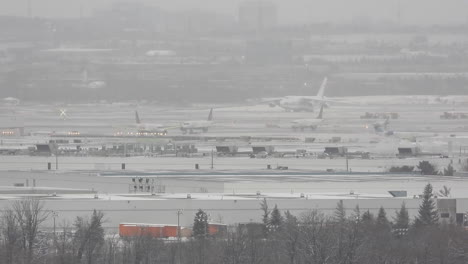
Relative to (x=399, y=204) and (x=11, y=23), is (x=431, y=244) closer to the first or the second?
(x=399, y=204)

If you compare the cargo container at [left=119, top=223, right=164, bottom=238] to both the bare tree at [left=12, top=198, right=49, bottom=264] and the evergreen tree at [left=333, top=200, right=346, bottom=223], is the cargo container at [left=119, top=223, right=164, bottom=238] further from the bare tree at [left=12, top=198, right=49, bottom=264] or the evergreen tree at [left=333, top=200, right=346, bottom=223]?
the evergreen tree at [left=333, top=200, right=346, bottom=223]

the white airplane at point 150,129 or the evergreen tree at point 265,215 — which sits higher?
the white airplane at point 150,129

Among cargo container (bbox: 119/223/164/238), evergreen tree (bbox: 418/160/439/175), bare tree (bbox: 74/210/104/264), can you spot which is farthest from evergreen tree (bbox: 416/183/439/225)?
evergreen tree (bbox: 418/160/439/175)

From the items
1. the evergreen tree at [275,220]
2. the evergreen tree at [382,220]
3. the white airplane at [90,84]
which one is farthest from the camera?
the white airplane at [90,84]

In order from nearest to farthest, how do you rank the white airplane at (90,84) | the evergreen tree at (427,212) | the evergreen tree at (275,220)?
1. the evergreen tree at (275,220)
2. the evergreen tree at (427,212)
3. the white airplane at (90,84)

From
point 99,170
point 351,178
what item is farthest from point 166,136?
point 351,178

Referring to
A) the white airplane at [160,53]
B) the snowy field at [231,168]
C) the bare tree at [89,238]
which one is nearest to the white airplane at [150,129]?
the snowy field at [231,168]

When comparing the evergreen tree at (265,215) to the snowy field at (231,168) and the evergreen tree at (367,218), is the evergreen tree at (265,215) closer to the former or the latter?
the snowy field at (231,168)
